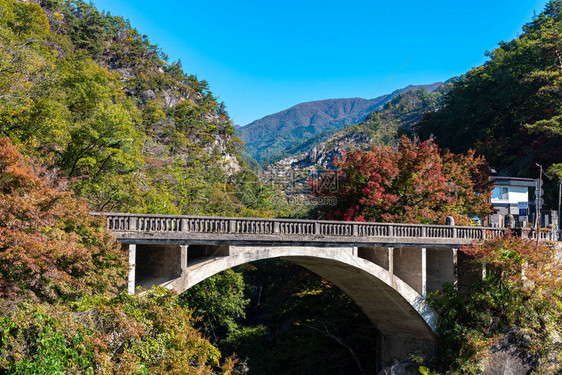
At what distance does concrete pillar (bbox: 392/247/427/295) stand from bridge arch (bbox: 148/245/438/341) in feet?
1.66

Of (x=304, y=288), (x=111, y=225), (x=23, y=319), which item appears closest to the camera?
(x=23, y=319)

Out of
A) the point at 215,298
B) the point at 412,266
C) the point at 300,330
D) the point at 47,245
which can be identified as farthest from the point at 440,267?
the point at 47,245

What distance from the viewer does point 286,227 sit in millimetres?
17438

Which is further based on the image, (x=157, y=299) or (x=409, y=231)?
(x=409, y=231)

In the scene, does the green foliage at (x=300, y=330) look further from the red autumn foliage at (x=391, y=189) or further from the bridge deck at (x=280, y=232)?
the bridge deck at (x=280, y=232)

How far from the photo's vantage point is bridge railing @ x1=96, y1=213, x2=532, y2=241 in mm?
13984

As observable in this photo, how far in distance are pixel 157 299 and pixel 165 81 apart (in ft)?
239

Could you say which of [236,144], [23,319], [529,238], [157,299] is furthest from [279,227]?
[236,144]

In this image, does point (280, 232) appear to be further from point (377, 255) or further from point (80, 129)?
point (80, 129)

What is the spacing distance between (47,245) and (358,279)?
14.2 m

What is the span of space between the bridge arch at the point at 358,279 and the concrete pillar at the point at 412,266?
0.51 metres

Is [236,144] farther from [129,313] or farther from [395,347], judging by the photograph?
[129,313]

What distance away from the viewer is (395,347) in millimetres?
24516

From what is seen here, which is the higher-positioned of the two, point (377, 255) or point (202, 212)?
point (202, 212)
